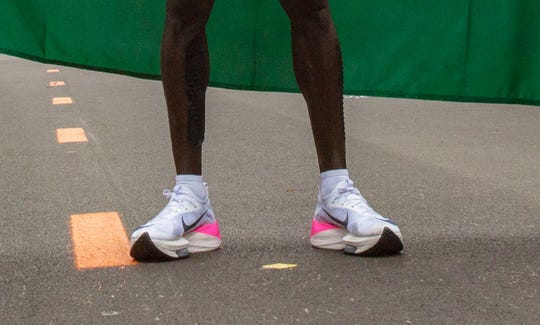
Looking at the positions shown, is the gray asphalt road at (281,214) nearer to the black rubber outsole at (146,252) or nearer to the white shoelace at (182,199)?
the black rubber outsole at (146,252)

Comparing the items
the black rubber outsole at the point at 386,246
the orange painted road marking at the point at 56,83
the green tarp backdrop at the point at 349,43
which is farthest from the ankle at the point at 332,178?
the orange painted road marking at the point at 56,83

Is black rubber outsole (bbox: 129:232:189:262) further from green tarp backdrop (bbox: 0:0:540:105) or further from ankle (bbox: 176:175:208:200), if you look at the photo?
green tarp backdrop (bbox: 0:0:540:105)

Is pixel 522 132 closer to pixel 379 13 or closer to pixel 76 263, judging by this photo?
pixel 379 13

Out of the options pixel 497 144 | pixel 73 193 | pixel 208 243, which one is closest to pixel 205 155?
pixel 73 193

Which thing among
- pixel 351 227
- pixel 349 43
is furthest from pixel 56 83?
pixel 351 227

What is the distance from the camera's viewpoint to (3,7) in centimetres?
371

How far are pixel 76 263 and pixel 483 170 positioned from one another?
7.62ft

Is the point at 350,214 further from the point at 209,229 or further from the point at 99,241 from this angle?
the point at 99,241

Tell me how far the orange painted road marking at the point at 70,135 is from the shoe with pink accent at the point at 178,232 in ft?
9.52

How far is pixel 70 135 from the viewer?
239 inches

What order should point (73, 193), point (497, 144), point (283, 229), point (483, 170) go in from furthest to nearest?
point (497, 144) < point (483, 170) < point (73, 193) < point (283, 229)

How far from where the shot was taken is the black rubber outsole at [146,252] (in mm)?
2865

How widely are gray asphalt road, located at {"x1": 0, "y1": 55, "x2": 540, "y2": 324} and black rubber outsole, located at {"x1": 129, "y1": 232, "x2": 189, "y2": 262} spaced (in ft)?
0.14

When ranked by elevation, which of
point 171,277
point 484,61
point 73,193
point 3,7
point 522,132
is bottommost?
point 522,132
